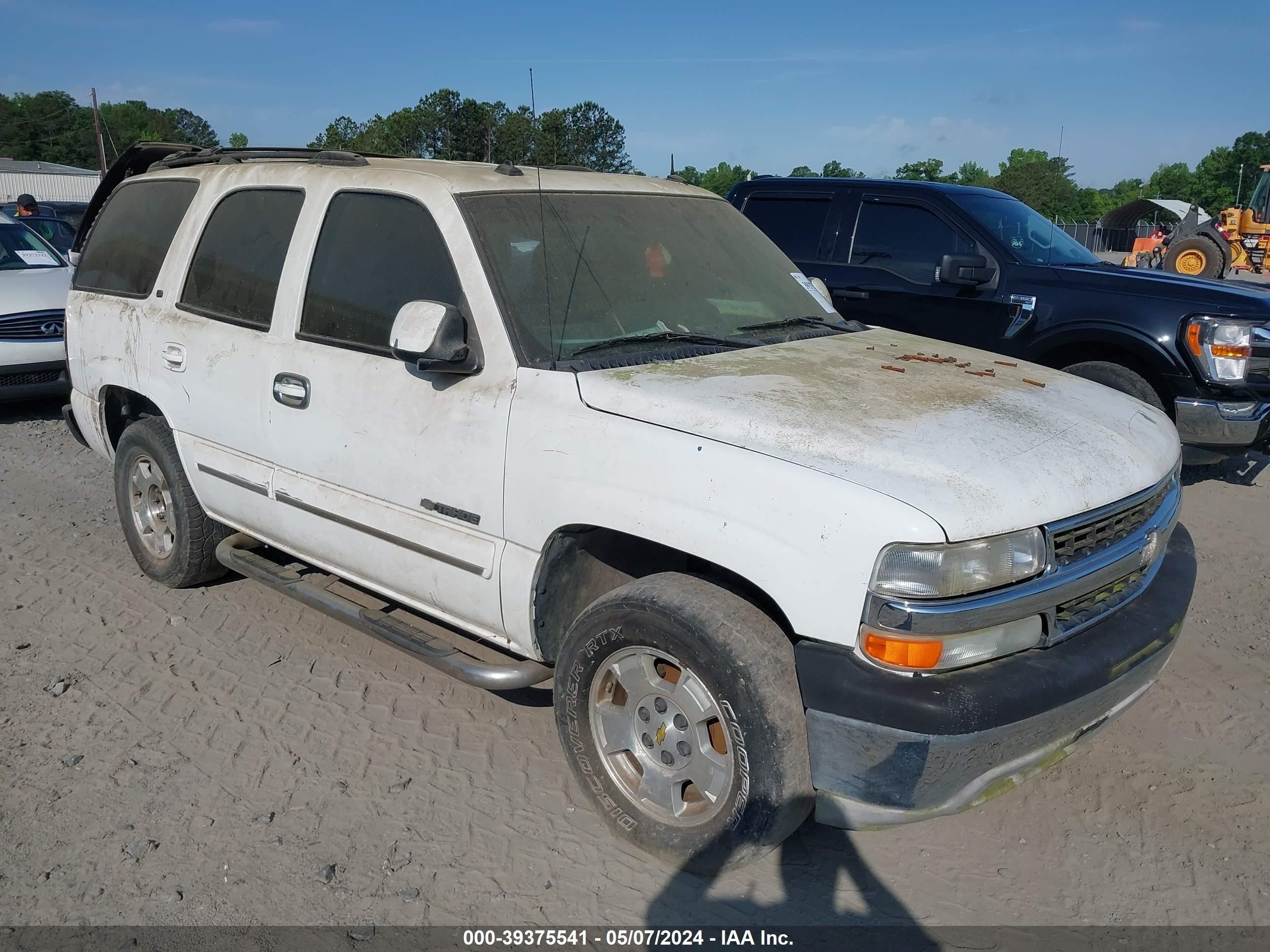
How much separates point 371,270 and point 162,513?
2.05 m

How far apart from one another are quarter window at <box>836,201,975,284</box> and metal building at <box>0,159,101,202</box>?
64206 mm

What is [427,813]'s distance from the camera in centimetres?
330

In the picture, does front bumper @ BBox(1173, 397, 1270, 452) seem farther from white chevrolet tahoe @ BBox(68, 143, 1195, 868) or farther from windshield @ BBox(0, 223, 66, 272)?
windshield @ BBox(0, 223, 66, 272)

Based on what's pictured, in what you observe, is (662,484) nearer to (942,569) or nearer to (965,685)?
(942,569)

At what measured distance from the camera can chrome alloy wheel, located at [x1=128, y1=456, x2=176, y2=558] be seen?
489 cm

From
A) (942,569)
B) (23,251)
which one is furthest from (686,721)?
(23,251)

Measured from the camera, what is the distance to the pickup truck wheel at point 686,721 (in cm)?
266

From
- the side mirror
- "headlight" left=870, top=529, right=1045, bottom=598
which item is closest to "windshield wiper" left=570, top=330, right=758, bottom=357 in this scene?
the side mirror

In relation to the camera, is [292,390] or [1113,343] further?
[1113,343]

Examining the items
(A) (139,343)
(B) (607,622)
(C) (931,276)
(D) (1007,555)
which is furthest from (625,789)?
(C) (931,276)

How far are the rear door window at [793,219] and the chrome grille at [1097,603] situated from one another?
5027 millimetres

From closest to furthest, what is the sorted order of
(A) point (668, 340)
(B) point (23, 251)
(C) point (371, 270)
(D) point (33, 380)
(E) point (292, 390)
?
(A) point (668, 340)
(C) point (371, 270)
(E) point (292, 390)
(D) point (33, 380)
(B) point (23, 251)

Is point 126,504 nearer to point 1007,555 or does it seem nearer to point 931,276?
point 1007,555

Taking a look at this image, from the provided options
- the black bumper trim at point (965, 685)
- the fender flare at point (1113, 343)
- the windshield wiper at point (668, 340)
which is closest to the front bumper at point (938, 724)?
the black bumper trim at point (965, 685)
